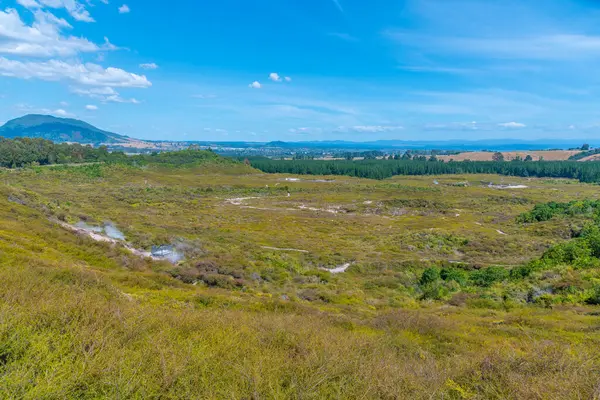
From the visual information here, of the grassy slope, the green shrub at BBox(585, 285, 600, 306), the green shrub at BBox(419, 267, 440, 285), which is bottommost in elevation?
the green shrub at BBox(419, 267, 440, 285)

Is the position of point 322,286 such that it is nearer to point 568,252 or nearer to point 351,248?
point 351,248

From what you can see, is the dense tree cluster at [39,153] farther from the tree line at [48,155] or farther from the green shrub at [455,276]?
the green shrub at [455,276]

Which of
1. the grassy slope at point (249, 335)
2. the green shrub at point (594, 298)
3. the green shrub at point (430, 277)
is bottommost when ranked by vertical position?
the green shrub at point (430, 277)

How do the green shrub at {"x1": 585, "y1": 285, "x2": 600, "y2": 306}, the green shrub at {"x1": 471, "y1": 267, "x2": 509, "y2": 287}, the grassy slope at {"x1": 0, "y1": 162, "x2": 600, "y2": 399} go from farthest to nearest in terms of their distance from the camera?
1. the green shrub at {"x1": 471, "y1": 267, "x2": 509, "y2": 287}
2. the green shrub at {"x1": 585, "y1": 285, "x2": 600, "y2": 306}
3. the grassy slope at {"x1": 0, "y1": 162, "x2": 600, "y2": 399}

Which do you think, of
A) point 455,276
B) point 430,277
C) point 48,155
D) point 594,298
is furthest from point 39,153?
point 594,298

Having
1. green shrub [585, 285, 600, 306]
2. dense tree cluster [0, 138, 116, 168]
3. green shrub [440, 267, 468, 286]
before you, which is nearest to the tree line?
dense tree cluster [0, 138, 116, 168]

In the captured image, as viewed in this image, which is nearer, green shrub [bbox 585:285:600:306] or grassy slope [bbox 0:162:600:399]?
grassy slope [bbox 0:162:600:399]

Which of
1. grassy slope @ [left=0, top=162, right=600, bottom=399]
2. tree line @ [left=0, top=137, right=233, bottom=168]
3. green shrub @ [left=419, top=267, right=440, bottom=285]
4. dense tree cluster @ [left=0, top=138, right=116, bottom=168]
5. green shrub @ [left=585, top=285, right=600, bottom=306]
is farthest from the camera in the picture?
tree line @ [left=0, top=137, right=233, bottom=168]

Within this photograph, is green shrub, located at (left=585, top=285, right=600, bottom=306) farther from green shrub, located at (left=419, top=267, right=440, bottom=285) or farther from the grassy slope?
green shrub, located at (left=419, top=267, right=440, bottom=285)

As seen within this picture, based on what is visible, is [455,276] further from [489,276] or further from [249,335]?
[249,335]

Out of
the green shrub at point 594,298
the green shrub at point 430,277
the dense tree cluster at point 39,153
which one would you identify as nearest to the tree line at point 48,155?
the dense tree cluster at point 39,153
